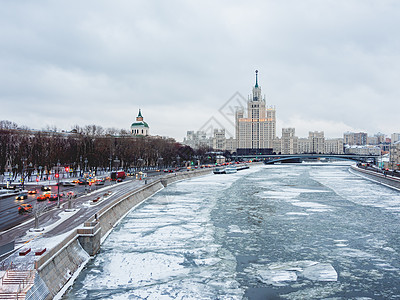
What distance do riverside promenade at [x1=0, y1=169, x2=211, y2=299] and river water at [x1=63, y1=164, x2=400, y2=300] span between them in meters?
0.75

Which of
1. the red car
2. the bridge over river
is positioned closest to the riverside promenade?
the red car

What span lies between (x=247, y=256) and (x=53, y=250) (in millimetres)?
10050

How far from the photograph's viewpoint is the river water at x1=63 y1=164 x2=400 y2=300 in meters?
14.2

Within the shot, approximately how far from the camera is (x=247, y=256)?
60.8 feet

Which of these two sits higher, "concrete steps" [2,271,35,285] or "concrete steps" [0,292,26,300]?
"concrete steps" [2,271,35,285]

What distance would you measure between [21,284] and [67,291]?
2722mm

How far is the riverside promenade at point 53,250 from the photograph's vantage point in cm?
1181

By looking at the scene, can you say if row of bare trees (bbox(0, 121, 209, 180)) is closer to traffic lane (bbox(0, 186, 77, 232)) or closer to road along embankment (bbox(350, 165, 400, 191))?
traffic lane (bbox(0, 186, 77, 232))

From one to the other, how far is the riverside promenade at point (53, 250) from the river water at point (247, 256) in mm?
754

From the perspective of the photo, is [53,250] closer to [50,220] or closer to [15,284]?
[15,284]

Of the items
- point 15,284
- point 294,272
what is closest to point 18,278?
point 15,284

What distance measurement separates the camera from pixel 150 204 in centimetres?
3722

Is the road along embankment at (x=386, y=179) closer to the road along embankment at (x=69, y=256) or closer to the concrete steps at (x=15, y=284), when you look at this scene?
the road along embankment at (x=69, y=256)

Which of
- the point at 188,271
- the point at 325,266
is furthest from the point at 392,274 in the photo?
the point at 188,271
